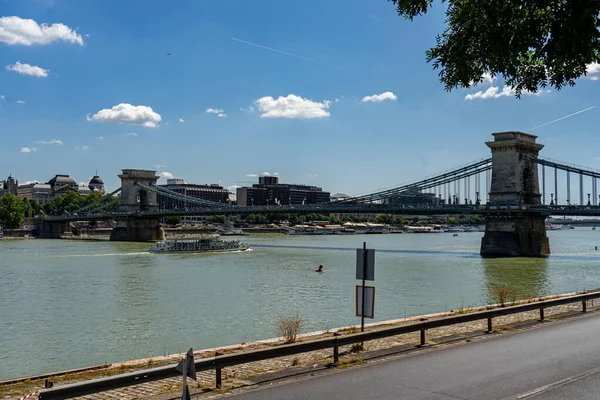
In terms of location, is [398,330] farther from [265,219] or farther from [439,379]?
[265,219]

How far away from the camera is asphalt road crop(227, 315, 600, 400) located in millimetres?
8609

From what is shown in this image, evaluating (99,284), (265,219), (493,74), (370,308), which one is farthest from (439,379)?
(265,219)

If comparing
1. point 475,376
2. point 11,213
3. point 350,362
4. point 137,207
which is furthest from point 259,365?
point 11,213

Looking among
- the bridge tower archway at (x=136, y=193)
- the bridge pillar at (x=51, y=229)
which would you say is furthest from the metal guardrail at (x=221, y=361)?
the bridge pillar at (x=51, y=229)

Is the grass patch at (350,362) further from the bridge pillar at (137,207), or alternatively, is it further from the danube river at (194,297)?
the bridge pillar at (137,207)

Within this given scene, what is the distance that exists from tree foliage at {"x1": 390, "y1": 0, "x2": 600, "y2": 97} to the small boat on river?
61342 millimetres

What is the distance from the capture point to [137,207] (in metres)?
111

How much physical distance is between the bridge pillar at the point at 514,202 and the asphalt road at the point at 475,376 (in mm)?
54612

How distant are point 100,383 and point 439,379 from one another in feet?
16.8

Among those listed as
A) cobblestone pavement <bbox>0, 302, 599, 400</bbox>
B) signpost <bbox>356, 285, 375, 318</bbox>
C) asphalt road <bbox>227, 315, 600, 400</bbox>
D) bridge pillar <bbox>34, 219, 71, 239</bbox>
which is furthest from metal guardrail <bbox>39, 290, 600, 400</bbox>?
bridge pillar <bbox>34, 219, 71, 239</bbox>

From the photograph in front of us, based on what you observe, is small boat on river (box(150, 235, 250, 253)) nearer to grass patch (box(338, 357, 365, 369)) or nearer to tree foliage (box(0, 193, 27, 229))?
grass patch (box(338, 357, 365, 369))

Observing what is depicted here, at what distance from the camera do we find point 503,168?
67688 millimetres

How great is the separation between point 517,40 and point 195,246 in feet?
216

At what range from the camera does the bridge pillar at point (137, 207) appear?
105 m
